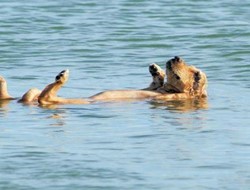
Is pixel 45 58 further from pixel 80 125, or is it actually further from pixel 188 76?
pixel 80 125

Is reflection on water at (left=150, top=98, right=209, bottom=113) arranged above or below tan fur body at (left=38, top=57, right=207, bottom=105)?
below

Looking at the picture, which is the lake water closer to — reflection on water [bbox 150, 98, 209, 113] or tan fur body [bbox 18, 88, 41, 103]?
reflection on water [bbox 150, 98, 209, 113]

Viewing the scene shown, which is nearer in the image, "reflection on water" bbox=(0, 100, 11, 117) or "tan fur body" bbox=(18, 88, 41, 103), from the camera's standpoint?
"reflection on water" bbox=(0, 100, 11, 117)

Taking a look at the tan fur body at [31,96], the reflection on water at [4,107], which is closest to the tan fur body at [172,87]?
the tan fur body at [31,96]

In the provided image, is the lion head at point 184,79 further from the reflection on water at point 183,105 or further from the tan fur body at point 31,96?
the tan fur body at point 31,96

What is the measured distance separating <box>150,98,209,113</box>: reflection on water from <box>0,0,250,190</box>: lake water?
0.05 feet

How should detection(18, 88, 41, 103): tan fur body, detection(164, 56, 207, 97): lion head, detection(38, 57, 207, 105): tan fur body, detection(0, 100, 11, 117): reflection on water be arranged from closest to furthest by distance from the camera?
detection(0, 100, 11, 117): reflection on water, detection(18, 88, 41, 103): tan fur body, detection(38, 57, 207, 105): tan fur body, detection(164, 56, 207, 97): lion head

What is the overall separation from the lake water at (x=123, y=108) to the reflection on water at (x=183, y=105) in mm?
14

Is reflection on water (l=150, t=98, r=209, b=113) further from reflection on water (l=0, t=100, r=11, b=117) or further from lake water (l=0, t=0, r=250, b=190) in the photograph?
reflection on water (l=0, t=100, r=11, b=117)

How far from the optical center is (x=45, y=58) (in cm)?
1823

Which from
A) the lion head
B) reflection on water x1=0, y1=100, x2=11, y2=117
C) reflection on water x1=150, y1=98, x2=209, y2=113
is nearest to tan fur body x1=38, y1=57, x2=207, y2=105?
the lion head

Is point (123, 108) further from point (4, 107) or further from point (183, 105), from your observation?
point (4, 107)

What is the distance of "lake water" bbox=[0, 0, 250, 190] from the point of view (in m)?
10.1

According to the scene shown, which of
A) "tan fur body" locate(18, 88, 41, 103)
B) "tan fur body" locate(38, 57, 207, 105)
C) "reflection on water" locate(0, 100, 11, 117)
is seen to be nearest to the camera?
"reflection on water" locate(0, 100, 11, 117)
